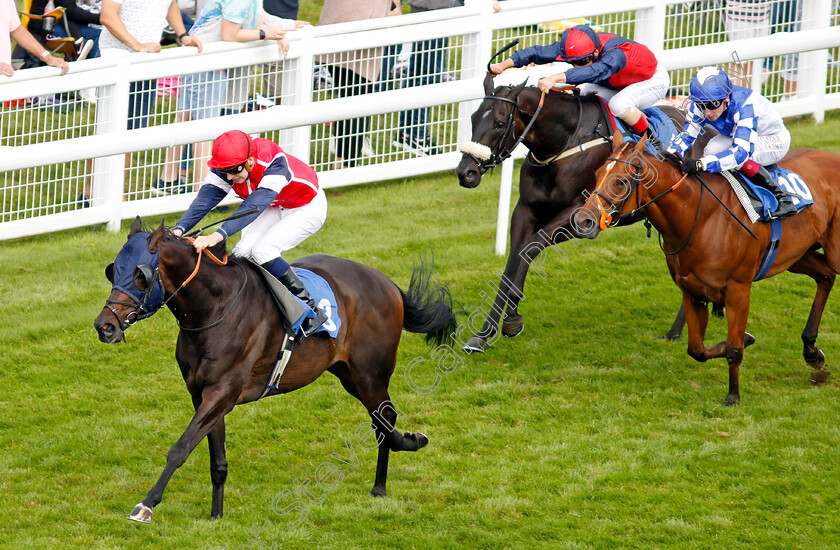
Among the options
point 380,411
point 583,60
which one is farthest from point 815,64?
point 380,411

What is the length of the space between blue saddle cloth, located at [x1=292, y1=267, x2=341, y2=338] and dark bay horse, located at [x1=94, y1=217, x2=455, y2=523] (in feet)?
0.23

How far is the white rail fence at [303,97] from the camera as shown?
295 inches

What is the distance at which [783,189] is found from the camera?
22.4 ft

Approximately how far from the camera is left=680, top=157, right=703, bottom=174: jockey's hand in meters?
6.41

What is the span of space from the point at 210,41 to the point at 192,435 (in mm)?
4601

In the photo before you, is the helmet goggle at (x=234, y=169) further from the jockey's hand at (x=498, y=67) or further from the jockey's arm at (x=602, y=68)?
the jockey's arm at (x=602, y=68)

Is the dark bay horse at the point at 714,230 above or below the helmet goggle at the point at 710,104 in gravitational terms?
A: below

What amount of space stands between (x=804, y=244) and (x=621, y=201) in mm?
1574

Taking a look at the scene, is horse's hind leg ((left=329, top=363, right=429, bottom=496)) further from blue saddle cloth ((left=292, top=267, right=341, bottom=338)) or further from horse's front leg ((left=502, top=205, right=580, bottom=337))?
horse's front leg ((left=502, top=205, right=580, bottom=337))

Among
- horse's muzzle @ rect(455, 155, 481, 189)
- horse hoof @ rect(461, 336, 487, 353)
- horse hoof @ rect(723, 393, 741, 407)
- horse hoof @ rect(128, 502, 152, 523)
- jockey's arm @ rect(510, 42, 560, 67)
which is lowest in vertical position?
horse hoof @ rect(723, 393, 741, 407)

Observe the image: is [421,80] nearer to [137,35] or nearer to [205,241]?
[137,35]

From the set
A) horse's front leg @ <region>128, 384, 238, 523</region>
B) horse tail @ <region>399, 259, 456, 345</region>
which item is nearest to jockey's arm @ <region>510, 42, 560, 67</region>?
horse tail @ <region>399, 259, 456, 345</region>

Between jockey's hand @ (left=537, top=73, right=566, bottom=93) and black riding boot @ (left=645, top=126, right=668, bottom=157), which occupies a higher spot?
jockey's hand @ (left=537, top=73, right=566, bottom=93)

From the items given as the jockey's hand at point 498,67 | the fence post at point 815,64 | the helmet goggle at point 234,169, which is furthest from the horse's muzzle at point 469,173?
the fence post at point 815,64
